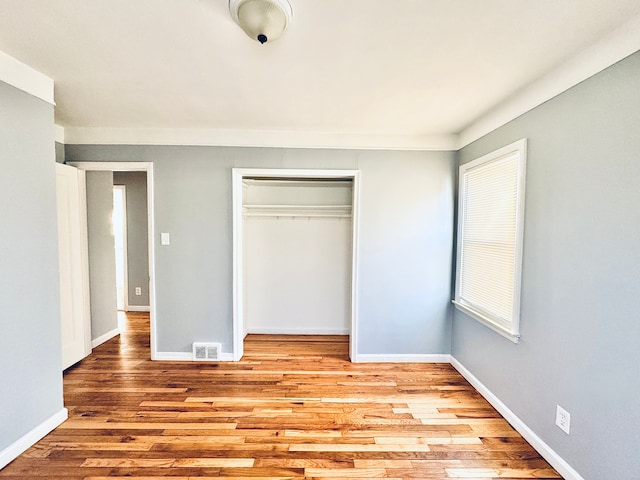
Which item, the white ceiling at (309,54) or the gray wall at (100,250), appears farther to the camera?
the gray wall at (100,250)

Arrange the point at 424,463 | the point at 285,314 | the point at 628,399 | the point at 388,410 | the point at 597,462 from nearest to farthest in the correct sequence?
the point at 628,399
the point at 597,462
the point at 424,463
the point at 388,410
the point at 285,314

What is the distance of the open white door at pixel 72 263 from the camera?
2814 millimetres

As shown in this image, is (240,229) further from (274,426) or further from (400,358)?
(400,358)

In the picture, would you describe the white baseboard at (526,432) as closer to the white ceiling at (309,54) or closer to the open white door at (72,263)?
the white ceiling at (309,54)

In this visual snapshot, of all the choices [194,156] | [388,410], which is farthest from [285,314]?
[194,156]

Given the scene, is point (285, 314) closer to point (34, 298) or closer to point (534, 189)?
point (34, 298)

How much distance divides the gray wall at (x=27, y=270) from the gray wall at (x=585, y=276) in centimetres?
327

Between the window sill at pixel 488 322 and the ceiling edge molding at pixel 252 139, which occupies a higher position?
the ceiling edge molding at pixel 252 139

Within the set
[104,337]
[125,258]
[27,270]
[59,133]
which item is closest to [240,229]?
[27,270]

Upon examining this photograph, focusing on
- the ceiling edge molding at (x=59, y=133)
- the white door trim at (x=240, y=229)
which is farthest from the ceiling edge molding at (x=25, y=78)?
the white door trim at (x=240, y=229)

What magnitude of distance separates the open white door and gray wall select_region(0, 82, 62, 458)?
91cm

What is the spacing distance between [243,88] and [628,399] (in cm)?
275

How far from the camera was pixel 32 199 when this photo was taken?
6.26 feet

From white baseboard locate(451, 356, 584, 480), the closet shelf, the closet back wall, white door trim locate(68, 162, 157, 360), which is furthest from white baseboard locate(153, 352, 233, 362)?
white baseboard locate(451, 356, 584, 480)
